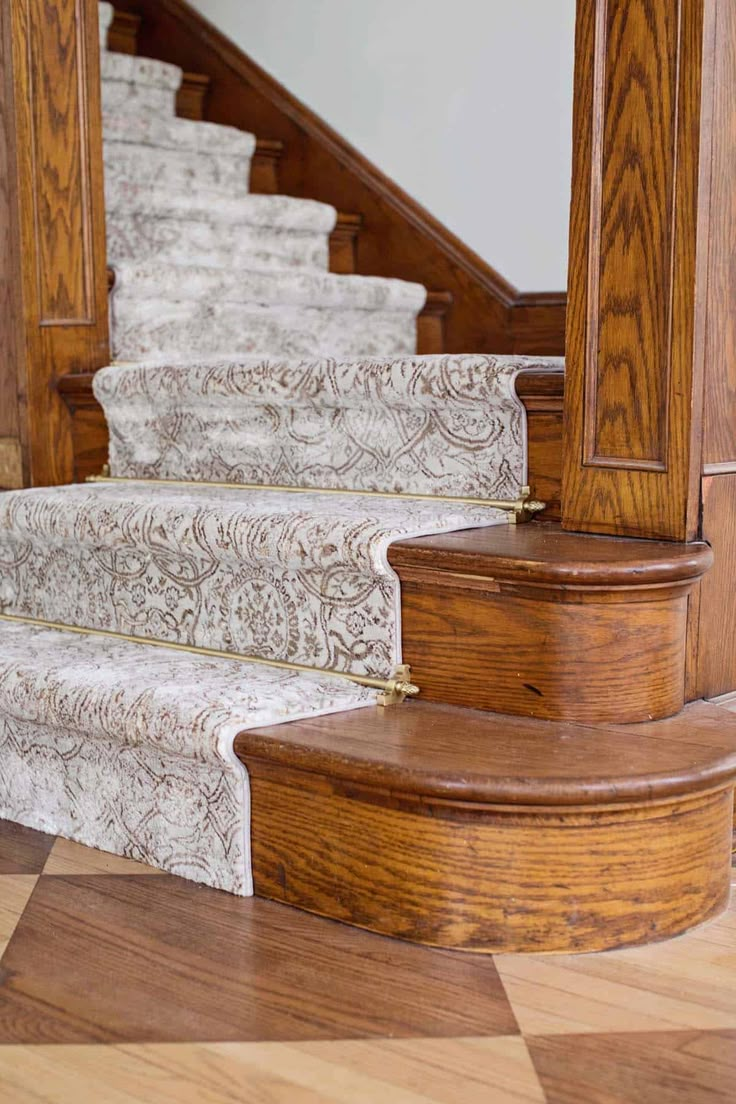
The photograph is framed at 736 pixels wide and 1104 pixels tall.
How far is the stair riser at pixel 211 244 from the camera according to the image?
2584 mm

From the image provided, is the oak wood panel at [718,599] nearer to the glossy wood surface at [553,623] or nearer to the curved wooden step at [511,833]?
the glossy wood surface at [553,623]

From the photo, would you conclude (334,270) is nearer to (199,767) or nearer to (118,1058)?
(199,767)

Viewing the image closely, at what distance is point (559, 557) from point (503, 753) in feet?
0.72

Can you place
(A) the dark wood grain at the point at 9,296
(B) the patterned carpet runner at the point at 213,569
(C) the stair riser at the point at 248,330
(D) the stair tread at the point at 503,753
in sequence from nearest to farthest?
(D) the stair tread at the point at 503,753, (B) the patterned carpet runner at the point at 213,569, (A) the dark wood grain at the point at 9,296, (C) the stair riser at the point at 248,330

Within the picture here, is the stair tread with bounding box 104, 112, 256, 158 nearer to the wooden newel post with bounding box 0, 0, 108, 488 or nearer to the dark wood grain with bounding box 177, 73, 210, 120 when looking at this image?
the dark wood grain with bounding box 177, 73, 210, 120

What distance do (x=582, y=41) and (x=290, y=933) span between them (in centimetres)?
102

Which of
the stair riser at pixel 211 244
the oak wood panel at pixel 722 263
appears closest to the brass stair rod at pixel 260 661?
the oak wood panel at pixel 722 263

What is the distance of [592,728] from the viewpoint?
1420mm

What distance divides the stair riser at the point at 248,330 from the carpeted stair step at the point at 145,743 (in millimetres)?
779

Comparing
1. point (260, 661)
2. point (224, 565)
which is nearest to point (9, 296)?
point (224, 565)

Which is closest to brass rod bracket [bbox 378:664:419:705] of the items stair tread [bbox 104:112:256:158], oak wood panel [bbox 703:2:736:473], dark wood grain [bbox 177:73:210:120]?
oak wood panel [bbox 703:2:736:473]

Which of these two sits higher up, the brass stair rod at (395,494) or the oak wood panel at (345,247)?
the oak wood panel at (345,247)

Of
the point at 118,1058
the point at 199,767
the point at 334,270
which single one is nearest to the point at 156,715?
the point at 199,767

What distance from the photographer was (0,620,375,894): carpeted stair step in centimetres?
145
